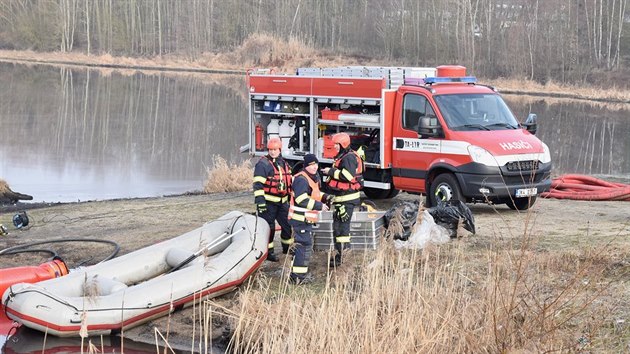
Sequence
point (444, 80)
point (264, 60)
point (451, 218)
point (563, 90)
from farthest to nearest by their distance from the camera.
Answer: point (264, 60)
point (563, 90)
point (444, 80)
point (451, 218)

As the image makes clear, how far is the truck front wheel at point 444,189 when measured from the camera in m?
13.7

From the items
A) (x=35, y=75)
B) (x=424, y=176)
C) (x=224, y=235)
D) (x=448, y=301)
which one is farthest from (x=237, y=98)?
(x=448, y=301)

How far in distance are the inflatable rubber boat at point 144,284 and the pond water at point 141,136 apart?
991 cm

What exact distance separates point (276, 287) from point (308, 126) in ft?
20.4

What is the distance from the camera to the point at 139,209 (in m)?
16.7

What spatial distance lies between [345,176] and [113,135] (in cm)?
2125

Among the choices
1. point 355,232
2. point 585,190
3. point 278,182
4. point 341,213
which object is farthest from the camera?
point 585,190

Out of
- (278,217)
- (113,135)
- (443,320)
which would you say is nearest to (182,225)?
(278,217)

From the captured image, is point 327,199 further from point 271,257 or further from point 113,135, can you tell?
point 113,135

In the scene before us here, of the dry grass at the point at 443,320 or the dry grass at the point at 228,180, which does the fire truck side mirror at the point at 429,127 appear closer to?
the dry grass at the point at 443,320

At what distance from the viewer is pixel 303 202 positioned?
10.2 metres

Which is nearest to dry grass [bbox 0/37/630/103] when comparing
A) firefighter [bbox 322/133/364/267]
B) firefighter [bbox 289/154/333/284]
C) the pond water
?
the pond water

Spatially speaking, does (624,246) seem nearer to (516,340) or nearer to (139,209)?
(516,340)

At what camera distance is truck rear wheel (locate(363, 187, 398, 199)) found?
1595 cm
